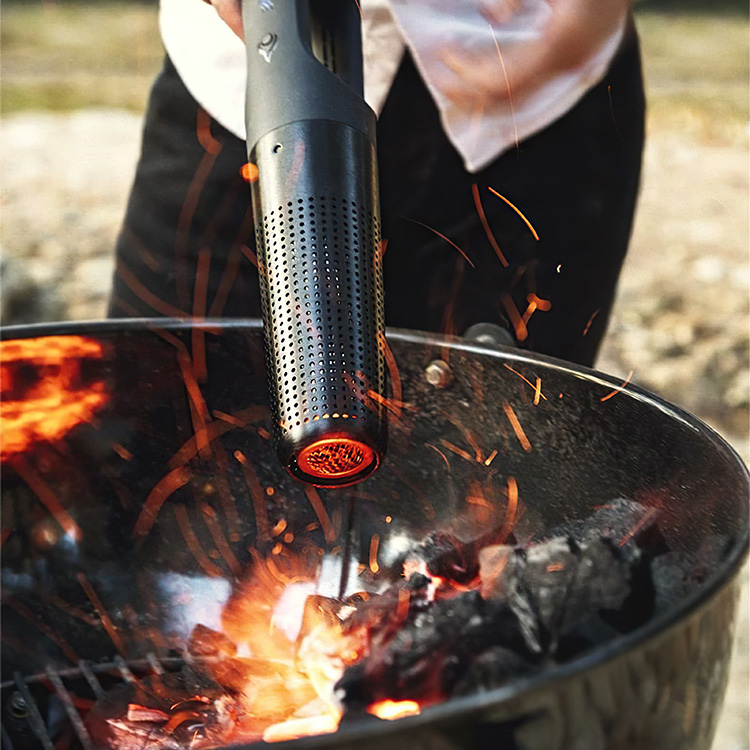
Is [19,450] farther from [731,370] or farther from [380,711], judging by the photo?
[731,370]

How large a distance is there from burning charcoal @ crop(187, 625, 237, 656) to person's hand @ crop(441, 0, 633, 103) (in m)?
0.61

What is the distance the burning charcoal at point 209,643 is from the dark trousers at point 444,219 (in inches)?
16.4

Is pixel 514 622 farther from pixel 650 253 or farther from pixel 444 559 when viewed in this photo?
pixel 650 253

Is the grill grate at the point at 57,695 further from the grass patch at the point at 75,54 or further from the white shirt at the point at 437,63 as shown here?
the grass patch at the point at 75,54

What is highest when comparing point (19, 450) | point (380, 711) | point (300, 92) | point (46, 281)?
point (300, 92)

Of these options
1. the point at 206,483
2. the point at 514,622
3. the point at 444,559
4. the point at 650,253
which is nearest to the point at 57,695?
the point at 206,483

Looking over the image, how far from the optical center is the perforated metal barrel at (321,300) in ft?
2.00

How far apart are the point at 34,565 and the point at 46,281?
1.90 m

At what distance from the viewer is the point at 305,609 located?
32.7 inches

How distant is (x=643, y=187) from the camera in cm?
377

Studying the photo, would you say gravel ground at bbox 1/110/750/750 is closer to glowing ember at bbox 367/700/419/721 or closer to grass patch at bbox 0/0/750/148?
grass patch at bbox 0/0/750/148

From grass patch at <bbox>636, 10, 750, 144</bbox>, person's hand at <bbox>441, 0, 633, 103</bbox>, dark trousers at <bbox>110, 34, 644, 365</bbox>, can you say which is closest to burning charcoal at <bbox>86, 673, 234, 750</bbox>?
dark trousers at <bbox>110, 34, 644, 365</bbox>

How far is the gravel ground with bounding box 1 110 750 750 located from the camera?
233 cm

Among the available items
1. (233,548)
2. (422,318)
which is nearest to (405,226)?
(422,318)
